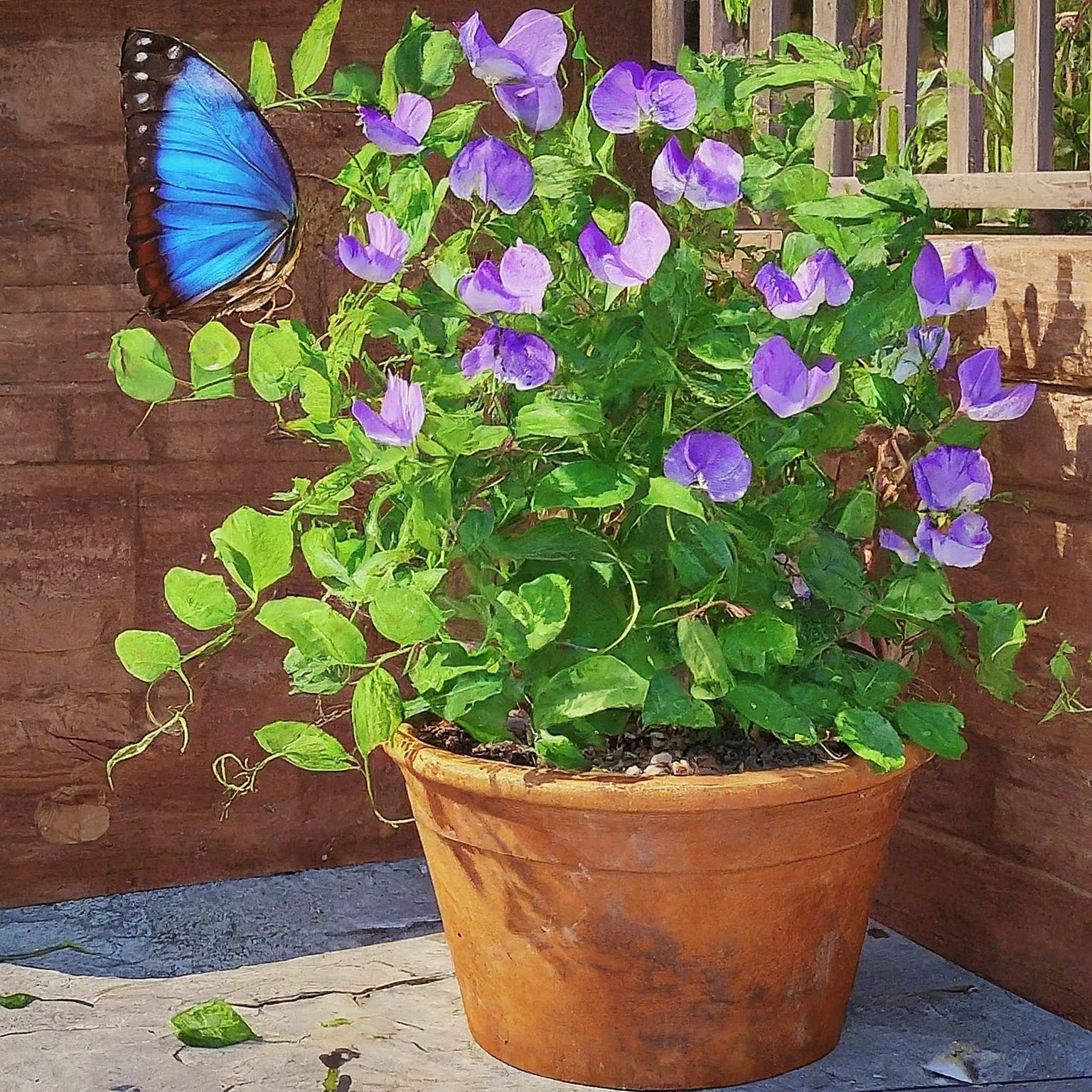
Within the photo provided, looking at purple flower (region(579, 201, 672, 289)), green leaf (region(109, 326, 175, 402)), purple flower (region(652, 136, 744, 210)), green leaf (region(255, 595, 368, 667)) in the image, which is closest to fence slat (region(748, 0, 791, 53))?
purple flower (region(652, 136, 744, 210))

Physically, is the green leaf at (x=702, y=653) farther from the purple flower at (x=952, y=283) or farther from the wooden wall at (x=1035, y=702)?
the wooden wall at (x=1035, y=702)

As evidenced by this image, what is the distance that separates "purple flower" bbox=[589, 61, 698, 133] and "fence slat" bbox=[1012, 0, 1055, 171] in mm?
534

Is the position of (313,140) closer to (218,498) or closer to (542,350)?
(218,498)

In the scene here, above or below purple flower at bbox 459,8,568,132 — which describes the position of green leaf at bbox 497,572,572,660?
below

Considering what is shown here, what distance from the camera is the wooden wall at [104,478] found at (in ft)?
8.06

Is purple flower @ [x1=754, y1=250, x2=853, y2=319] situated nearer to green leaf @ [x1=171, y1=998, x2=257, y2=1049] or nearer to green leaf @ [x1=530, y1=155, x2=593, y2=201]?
green leaf @ [x1=530, y1=155, x2=593, y2=201]

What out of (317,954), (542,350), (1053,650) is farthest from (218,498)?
(1053,650)

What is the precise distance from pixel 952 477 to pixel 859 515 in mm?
104

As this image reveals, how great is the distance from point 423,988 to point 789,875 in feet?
1.98

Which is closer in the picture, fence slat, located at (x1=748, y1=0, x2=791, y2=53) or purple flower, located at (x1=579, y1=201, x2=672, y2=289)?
purple flower, located at (x1=579, y1=201, x2=672, y2=289)

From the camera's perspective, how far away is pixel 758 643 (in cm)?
179

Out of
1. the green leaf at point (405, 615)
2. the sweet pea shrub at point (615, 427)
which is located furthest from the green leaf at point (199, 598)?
the green leaf at point (405, 615)

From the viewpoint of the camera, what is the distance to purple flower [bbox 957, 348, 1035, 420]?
6.19 ft

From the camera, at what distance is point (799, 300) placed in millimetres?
1726
